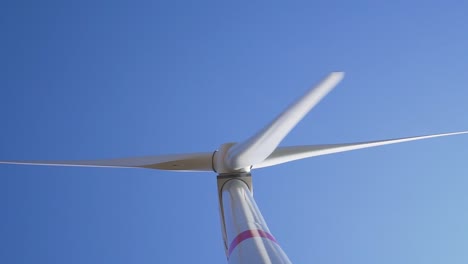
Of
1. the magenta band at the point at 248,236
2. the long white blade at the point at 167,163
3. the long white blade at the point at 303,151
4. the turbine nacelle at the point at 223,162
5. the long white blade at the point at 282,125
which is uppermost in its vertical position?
the long white blade at the point at 167,163

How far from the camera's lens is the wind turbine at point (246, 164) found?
24.9 ft

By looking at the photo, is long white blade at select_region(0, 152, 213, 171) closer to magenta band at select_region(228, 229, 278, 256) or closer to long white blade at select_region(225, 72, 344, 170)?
long white blade at select_region(225, 72, 344, 170)

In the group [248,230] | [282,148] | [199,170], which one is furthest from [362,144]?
[248,230]

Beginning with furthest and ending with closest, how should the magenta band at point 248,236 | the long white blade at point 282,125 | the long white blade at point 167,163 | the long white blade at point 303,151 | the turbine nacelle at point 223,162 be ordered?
the long white blade at point 303,151 → the long white blade at point 167,163 → the turbine nacelle at point 223,162 → the long white blade at point 282,125 → the magenta band at point 248,236

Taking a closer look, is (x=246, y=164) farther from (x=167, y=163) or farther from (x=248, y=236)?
(x=248, y=236)

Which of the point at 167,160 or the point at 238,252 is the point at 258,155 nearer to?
the point at 238,252

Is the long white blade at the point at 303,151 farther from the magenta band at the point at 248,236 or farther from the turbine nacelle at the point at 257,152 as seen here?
the magenta band at the point at 248,236

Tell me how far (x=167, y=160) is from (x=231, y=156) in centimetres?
194

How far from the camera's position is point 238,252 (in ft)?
24.5

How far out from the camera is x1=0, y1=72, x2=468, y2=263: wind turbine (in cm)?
759

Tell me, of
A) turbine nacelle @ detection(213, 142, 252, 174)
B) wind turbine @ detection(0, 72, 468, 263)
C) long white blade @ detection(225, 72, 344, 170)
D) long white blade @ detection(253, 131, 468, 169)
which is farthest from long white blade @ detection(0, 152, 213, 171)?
long white blade @ detection(225, 72, 344, 170)

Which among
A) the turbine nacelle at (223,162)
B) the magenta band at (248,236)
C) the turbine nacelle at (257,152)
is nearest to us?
the magenta band at (248,236)

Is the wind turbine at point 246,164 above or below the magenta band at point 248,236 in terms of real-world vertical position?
above

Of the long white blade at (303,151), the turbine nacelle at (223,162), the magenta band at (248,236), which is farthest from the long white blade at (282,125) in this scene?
the long white blade at (303,151)
